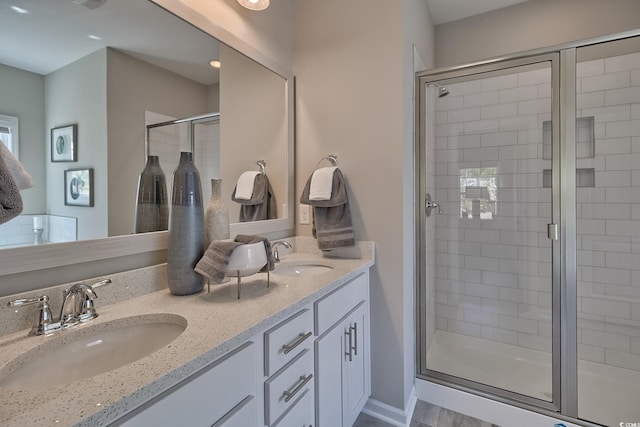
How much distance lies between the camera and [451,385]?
1.79 m

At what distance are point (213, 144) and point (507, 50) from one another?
231cm

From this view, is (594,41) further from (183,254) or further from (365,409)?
(365,409)

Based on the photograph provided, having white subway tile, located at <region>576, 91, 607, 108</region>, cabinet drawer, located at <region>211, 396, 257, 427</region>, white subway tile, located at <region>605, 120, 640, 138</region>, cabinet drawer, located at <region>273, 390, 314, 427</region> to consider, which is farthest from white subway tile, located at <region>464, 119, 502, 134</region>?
cabinet drawer, located at <region>211, 396, 257, 427</region>

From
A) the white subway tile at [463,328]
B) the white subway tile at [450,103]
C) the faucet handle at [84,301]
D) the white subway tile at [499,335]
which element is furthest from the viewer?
the white subway tile at [463,328]

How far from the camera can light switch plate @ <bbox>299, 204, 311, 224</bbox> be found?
1874 mm

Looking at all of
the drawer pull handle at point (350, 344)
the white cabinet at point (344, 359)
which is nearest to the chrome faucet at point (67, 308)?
the white cabinet at point (344, 359)

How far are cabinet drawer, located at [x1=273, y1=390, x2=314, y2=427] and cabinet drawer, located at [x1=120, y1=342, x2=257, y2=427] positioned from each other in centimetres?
22

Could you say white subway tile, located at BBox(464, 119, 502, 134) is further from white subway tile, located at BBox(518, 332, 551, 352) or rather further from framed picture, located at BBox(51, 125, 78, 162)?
framed picture, located at BBox(51, 125, 78, 162)

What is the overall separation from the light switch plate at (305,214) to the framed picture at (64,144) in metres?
1.16

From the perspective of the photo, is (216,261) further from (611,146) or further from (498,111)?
(611,146)

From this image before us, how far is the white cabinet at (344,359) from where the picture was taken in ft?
3.84

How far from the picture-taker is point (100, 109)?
978 mm

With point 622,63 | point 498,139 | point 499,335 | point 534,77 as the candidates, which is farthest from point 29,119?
point 622,63

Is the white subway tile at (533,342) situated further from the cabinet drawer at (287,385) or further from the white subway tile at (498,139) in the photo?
the cabinet drawer at (287,385)
